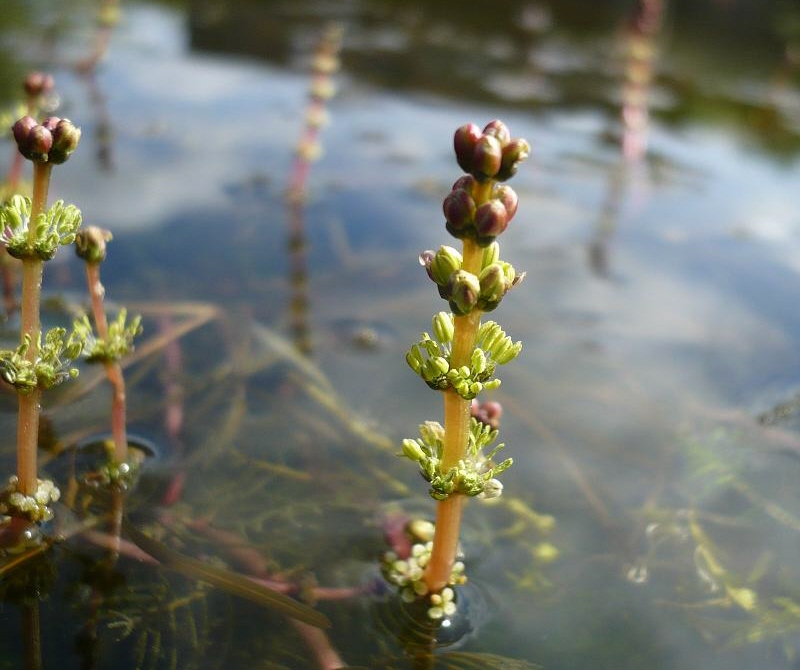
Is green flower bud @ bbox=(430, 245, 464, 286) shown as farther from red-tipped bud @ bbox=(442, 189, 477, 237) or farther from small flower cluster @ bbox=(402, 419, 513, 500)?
small flower cluster @ bbox=(402, 419, 513, 500)

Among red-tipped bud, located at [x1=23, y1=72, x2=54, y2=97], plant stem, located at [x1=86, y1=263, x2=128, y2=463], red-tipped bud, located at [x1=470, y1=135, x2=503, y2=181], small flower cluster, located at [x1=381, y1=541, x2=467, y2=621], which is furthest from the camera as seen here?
red-tipped bud, located at [x1=23, y1=72, x2=54, y2=97]

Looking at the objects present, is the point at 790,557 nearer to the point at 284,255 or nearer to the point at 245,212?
the point at 284,255

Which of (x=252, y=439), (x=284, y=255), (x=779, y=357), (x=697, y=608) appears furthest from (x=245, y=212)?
(x=697, y=608)

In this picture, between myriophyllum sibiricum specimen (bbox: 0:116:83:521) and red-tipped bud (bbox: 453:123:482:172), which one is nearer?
red-tipped bud (bbox: 453:123:482:172)

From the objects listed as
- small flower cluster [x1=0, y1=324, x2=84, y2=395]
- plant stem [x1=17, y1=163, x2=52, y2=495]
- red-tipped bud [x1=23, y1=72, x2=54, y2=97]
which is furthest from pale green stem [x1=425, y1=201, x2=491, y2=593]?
red-tipped bud [x1=23, y1=72, x2=54, y2=97]

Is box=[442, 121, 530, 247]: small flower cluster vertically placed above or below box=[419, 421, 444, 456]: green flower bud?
above

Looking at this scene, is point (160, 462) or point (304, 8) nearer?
point (160, 462)
